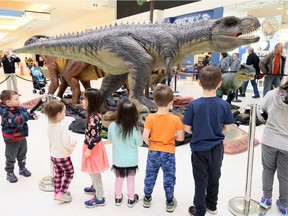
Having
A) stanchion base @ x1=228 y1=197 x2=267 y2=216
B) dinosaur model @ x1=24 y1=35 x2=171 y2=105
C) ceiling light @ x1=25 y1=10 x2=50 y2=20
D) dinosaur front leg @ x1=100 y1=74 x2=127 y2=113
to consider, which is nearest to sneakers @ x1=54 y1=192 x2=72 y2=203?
stanchion base @ x1=228 y1=197 x2=267 y2=216

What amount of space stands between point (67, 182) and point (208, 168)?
1224 mm

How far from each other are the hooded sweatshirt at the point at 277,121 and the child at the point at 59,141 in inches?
63.7

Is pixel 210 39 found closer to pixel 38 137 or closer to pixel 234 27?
pixel 234 27

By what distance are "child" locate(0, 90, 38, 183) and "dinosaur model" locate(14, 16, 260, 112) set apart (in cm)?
155

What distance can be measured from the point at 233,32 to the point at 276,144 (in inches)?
76.6

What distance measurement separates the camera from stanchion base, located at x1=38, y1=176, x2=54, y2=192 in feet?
8.61

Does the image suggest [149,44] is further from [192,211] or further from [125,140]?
[192,211]

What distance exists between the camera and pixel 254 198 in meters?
2.57

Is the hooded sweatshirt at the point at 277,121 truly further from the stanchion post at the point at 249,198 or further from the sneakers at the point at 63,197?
the sneakers at the point at 63,197

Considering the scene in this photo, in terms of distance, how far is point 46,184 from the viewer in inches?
106

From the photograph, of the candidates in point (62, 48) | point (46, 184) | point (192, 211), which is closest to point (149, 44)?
point (62, 48)

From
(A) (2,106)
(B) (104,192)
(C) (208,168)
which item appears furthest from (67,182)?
(C) (208,168)

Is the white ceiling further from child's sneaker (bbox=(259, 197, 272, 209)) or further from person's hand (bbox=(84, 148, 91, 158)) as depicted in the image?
person's hand (bbox=(84, 148, 91, 158))

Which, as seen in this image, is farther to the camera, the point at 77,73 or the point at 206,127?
the point at 77,73
